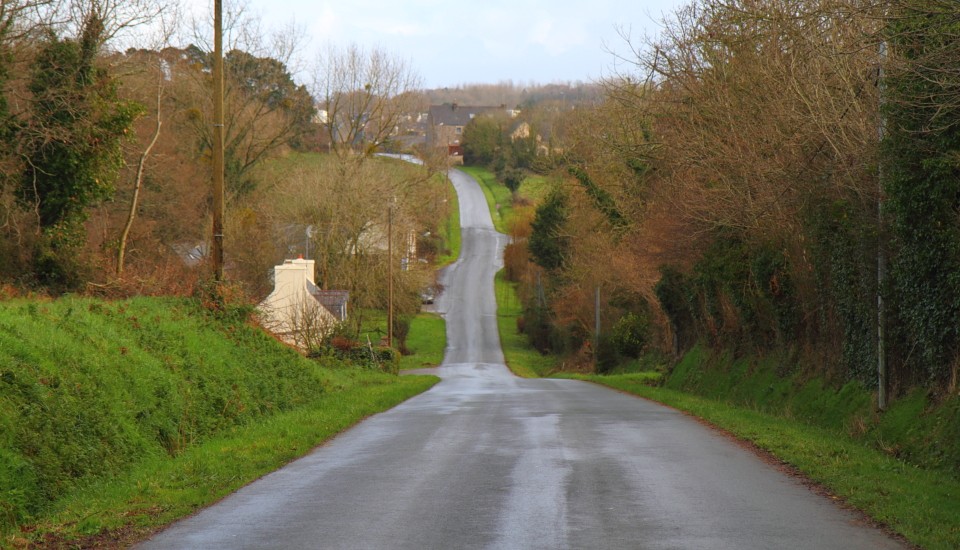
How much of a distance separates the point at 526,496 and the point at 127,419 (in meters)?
6.11

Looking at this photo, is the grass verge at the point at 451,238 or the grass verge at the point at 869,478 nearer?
the grass verge at the point at 869,478

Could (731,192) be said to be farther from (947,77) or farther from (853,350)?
(947,77)

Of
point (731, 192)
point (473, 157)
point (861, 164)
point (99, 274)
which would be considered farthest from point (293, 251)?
point (473, 157)

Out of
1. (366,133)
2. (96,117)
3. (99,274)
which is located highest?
(366,133)

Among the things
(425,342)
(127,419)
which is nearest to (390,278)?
(425,342)

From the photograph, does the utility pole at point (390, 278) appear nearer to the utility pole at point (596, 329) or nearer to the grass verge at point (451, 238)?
the utility pole at point (596, 329)

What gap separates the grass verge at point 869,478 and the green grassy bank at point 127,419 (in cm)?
702

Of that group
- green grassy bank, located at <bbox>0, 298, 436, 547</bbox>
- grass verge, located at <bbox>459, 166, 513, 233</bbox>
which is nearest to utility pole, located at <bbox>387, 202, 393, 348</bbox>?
green grassy bank, located at <bbox>0, 298, 436, 547</bbox>

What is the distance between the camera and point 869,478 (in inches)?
483

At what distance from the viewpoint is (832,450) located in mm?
14805

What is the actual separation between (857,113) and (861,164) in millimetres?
937

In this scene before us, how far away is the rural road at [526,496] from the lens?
900 centimetres

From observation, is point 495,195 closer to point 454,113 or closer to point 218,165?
point 454,113

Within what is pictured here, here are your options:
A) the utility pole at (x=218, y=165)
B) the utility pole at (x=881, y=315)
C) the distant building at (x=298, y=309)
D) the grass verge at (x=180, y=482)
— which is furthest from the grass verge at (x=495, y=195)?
the grass verge at (x=180, y=482)
